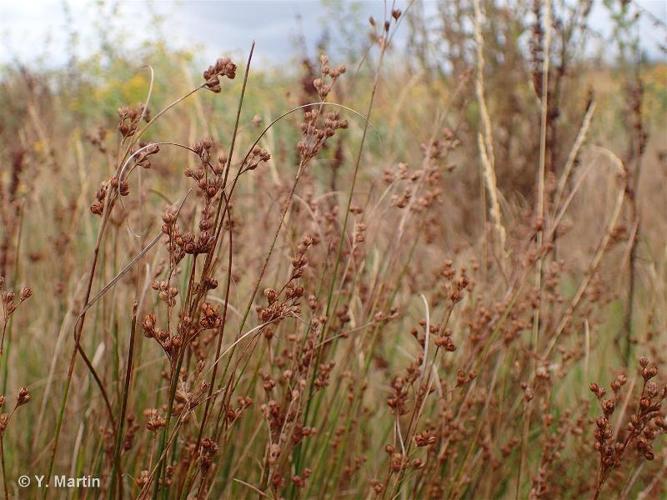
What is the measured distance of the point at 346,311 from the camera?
1.60 meters

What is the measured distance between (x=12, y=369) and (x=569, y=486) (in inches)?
79.5

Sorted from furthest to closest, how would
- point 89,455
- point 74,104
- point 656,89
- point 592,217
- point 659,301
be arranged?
point 656,89 → point 74,104 → point 592,217 → point 659,301 → point 89,455

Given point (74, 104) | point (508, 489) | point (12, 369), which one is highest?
point (74, 104)

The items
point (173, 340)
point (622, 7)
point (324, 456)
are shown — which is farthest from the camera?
point (622, 7)

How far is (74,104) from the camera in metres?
7.73

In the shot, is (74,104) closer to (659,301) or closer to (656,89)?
(659,301)

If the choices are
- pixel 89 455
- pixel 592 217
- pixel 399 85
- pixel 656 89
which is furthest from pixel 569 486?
pixel 656 89

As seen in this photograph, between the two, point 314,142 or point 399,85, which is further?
point 399,85

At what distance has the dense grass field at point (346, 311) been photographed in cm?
118

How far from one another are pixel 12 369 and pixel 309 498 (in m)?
1.36

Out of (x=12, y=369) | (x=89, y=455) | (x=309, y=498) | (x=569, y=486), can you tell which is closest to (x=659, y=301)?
(x=569, y=486)

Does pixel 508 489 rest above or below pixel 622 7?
below

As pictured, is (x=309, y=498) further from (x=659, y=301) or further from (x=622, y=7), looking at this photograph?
(x=622, y=7)

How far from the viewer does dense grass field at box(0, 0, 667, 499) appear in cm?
118
